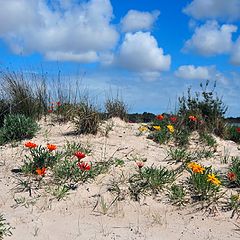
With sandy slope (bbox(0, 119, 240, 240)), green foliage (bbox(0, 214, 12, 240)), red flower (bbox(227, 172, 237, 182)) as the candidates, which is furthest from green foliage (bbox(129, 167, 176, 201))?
green foliage (bbox(0, 214, 12, 240))

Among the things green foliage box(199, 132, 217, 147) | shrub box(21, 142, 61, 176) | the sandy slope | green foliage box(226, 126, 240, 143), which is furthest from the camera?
green foliage box(226, 126, 240, 143)

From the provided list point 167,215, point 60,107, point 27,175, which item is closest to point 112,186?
point 167,215

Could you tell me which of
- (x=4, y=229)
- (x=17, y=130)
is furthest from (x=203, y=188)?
(x=17, y=130)

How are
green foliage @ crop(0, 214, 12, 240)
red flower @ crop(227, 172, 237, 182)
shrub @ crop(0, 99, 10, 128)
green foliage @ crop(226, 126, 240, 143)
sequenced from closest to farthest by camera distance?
green foliage @ crop(0, 214, 12, 240), red flower @ crop(227, 172, 237, 182), green foliage @ crop(226, 126, 240, 143), shrub @ crop(0, 99, 10, 128)

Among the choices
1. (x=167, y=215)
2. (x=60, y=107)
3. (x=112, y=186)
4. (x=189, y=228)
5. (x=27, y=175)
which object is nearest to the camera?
(x=189, y=228)

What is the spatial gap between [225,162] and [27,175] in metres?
3.11

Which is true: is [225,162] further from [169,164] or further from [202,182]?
[202,182]

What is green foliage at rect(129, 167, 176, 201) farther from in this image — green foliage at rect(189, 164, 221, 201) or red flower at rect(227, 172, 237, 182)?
red flower at rect(227, 172, 237, 182)

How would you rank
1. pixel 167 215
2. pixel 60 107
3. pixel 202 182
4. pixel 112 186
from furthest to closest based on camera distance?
pixel 60 107, pixel 112 186, pixel 202 182, pixel 167 215

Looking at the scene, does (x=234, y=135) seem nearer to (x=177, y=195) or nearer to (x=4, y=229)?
(x=177, y=195)

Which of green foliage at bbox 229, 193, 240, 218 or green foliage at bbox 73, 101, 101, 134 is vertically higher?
green foliage at bbox 73, 101, 101, 134

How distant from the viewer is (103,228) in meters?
4.47

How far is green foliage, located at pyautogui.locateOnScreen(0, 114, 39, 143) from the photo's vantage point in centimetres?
744

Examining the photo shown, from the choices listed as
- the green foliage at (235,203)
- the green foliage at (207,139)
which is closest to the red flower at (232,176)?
the green foliage at (235,203)
